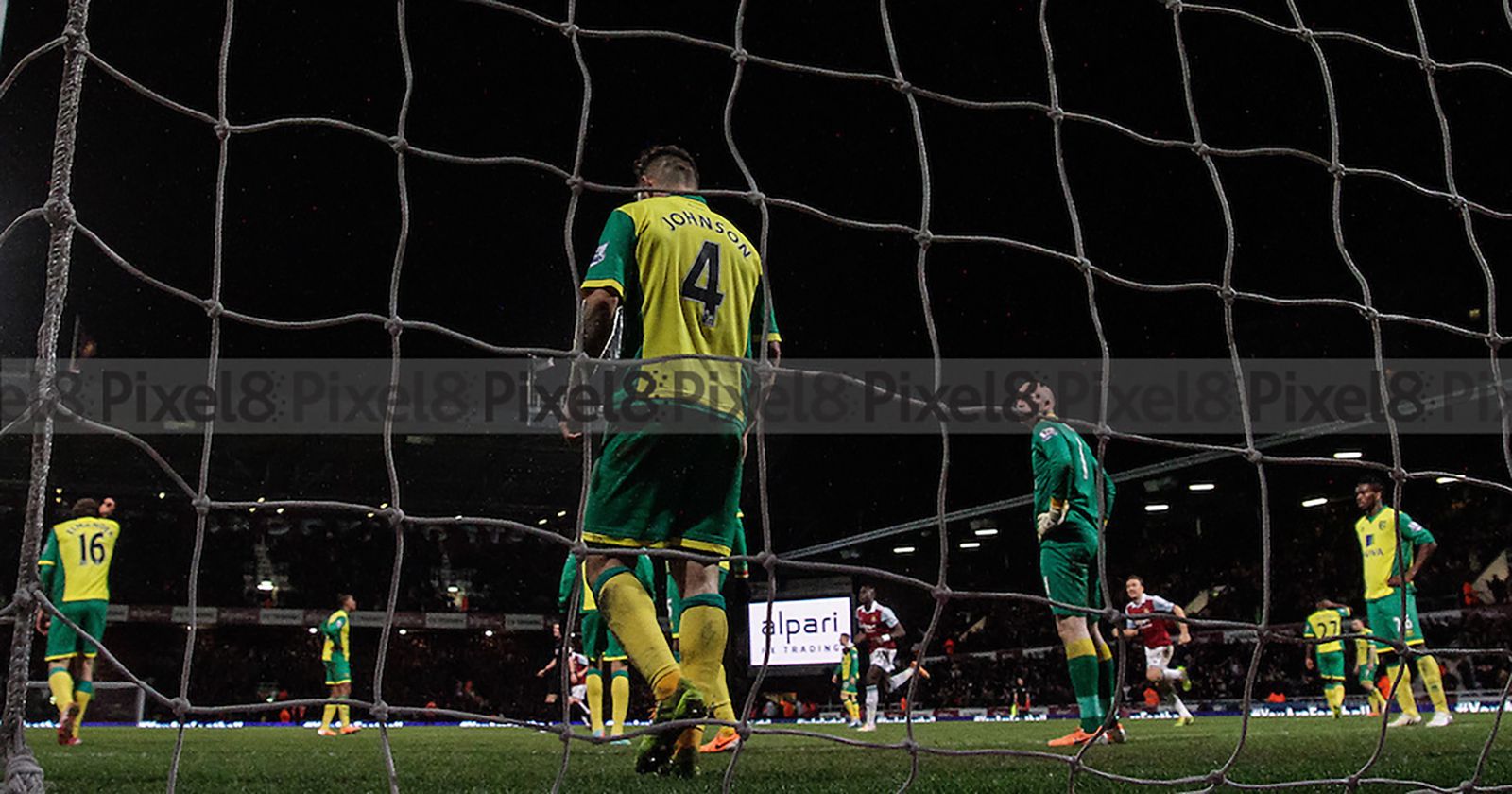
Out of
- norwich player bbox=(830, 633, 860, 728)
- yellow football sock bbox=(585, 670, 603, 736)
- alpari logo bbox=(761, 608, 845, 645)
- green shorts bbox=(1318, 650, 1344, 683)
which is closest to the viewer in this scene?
yellow football sock bbox=(585, 670, 603, 736)

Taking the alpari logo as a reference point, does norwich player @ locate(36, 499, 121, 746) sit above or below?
above

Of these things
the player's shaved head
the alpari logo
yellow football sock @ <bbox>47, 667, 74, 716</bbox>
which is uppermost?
the player's shaved head

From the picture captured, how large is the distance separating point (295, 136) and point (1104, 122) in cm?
948

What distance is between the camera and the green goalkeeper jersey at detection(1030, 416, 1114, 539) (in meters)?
4.97

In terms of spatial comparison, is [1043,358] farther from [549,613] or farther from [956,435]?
[549,613]

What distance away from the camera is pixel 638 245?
3.26 meters

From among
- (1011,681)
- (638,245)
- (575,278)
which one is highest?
(638,245)

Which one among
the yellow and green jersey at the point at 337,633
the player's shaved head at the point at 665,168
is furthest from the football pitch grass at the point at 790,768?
the yellow and green jersey at the point at 337,633

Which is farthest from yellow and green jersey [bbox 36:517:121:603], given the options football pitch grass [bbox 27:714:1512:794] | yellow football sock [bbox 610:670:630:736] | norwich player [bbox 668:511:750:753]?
norwich player [bbox 668:511:750:753]

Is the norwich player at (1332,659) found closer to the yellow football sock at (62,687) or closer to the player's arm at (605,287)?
the player's arm at (605,287)

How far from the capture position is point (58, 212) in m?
1.70

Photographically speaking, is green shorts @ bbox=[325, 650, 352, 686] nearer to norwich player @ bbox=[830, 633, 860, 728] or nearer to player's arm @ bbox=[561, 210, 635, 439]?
norwich player @ bbox=[830, 633, 860, 728]

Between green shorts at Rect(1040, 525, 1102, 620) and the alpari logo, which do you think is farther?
the alpari logo

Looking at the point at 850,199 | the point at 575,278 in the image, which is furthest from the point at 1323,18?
the point at 575,278
